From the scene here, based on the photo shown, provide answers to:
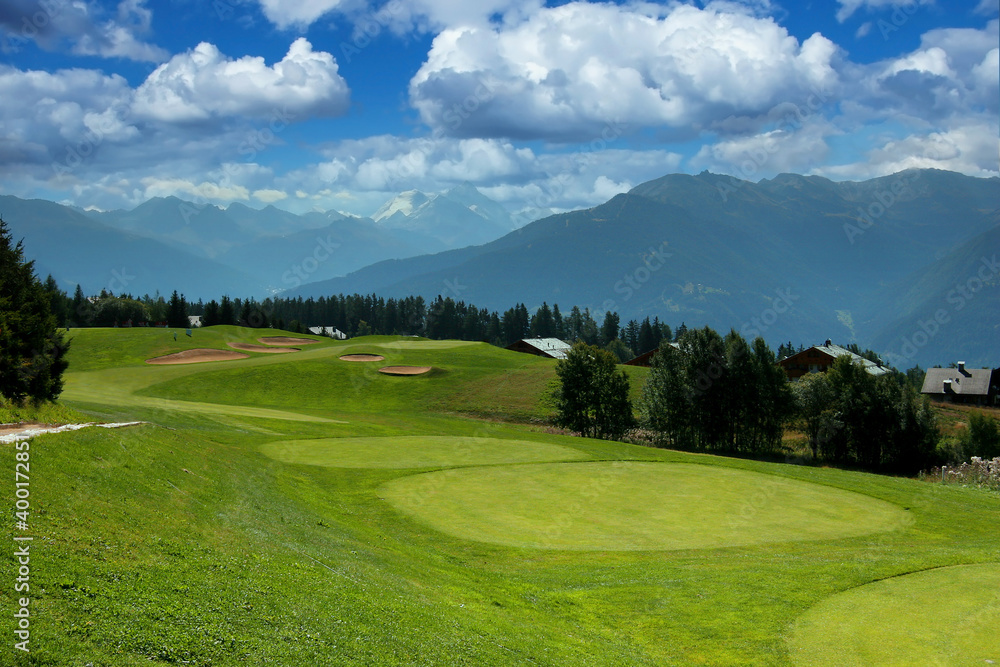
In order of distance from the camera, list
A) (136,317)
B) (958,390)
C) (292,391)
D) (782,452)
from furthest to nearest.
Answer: (136,317)
(958,390)
(292,391)
(782,452)

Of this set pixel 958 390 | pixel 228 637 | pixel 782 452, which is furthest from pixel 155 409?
pixel 958 390

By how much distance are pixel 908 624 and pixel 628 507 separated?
11.5 m

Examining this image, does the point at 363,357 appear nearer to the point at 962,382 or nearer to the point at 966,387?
the point at 966,387

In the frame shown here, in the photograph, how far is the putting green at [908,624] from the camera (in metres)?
11.7

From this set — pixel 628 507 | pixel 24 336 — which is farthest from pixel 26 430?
pixel 628 507

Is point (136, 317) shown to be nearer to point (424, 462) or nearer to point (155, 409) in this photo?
point (155, 409)

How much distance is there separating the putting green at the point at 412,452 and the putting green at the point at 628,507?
2628 millimetres

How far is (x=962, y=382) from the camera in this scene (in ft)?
354

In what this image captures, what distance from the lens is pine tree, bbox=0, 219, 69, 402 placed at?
888 inches

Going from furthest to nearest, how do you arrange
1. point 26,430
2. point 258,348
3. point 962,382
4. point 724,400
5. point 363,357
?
1. point 962,382
2. point 258,348
3. point 363,357
4. point 724,400
5. point 26,430

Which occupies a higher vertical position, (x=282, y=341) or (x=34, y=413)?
(x=282, y=341)

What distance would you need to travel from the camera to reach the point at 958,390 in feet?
350

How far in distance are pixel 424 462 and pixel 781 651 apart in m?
21.4
